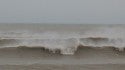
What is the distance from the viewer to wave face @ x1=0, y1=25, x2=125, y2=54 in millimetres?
539

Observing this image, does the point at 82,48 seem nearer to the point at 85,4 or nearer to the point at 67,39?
the point at 67,39

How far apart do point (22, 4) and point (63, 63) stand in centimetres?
26

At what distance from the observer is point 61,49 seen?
0.54 meters

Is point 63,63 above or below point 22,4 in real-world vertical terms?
below

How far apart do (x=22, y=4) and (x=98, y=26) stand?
246 millimetres

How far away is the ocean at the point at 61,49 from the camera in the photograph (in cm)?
54

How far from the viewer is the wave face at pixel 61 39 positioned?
0.54 m

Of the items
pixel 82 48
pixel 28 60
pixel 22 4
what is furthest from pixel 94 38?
pixel 22 4

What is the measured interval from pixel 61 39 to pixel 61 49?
0.08ft

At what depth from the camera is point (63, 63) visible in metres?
0.55

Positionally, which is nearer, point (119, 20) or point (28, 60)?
point (28, 60)

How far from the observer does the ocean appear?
541 mm

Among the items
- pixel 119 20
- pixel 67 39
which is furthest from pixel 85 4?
pixel 67 39

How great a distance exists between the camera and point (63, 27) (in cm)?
60
